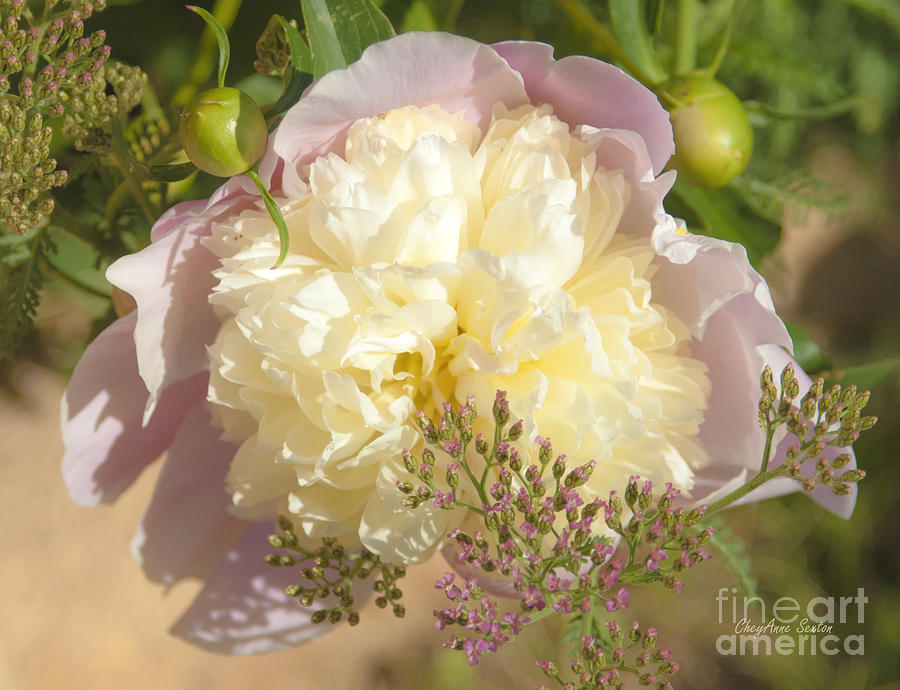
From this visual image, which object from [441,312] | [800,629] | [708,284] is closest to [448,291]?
[441,312]

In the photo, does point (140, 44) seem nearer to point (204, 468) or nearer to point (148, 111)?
point (148, 111)

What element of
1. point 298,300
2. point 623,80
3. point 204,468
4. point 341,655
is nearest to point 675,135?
point 623,80

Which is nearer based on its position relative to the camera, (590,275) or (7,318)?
(590,275)

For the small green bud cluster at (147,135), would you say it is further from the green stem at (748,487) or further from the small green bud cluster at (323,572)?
the green stem at (748,487)

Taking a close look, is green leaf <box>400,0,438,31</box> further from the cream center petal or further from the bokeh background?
the cream center petal

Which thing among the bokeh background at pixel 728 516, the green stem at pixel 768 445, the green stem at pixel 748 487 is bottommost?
the bokeh background at pixel 728 516

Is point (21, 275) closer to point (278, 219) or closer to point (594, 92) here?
point (278, 219)

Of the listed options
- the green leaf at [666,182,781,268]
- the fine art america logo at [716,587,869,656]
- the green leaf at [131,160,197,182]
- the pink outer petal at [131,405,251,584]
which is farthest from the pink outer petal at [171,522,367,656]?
the fine art america logo at [716,587,869,656]

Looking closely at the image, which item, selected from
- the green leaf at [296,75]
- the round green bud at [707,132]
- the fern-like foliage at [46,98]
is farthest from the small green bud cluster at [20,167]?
the round green bud at [707,132]
